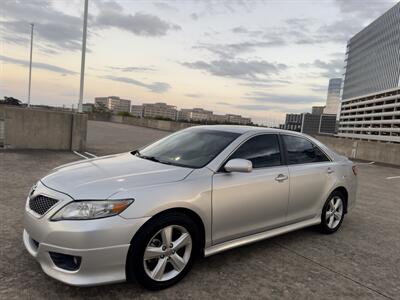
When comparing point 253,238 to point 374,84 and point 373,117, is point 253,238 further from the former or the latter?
point 374,84

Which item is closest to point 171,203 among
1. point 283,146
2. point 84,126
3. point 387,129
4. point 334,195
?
point 283,146

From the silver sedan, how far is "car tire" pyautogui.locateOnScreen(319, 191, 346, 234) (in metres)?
0.10

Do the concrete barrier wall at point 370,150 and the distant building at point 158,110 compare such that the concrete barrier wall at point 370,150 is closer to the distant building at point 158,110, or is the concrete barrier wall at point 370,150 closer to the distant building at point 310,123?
the distant building at point 310,123

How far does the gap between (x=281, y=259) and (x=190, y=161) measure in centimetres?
160

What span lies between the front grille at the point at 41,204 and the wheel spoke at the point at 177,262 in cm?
118

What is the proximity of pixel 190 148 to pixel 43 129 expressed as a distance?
29.2 ft

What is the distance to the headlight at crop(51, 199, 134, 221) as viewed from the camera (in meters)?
2.79

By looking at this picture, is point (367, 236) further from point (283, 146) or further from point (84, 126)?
point (84, 126)

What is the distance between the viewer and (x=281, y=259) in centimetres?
396

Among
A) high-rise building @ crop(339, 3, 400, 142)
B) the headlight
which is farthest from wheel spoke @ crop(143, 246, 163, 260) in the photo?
high-rise building @ crop(339, 3, 400, 142)

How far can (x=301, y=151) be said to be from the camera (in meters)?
4.68

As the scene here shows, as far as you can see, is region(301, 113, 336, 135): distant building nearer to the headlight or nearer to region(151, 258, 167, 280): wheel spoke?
region(151, 258, 167, 280): wheel spoke

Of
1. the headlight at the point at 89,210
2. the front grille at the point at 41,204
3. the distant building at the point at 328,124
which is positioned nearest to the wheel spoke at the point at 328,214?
the headlight at the point at 89,210

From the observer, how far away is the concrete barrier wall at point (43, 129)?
10719 millimetres
